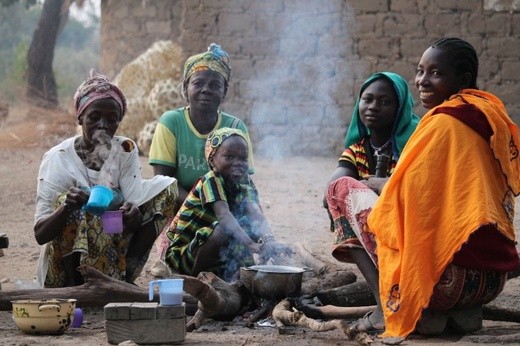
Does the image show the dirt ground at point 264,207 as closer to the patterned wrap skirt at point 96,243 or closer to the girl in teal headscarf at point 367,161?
the patterned wrap skirt at point 96,243

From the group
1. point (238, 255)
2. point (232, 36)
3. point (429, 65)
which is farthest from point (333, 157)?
point (429, 65)

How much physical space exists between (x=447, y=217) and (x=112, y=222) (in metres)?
1.85

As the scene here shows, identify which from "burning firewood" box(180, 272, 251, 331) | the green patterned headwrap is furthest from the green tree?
"burning firewood" box(180, 272, 251, 331)

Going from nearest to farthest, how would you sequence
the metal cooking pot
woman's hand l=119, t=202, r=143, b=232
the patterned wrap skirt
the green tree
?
the metal cooking pot
the patterned wrap skirt
woman's hand l=119, t=202, r=143, b=232
the green tree

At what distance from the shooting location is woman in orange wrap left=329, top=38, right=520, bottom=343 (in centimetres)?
424

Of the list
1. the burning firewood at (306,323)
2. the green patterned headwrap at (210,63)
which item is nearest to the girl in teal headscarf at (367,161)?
the burning firewood at (306,323)

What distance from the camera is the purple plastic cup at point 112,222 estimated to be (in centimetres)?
525

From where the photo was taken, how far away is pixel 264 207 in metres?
9.25

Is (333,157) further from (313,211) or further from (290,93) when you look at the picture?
(313,211)

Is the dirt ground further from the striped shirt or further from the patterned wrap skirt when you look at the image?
the striped shirt

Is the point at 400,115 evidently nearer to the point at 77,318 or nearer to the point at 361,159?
the point at 361,159

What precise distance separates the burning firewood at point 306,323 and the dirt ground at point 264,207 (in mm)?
48

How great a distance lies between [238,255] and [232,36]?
7194 mm

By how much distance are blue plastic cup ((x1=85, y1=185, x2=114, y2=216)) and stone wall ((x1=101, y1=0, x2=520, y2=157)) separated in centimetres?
730
